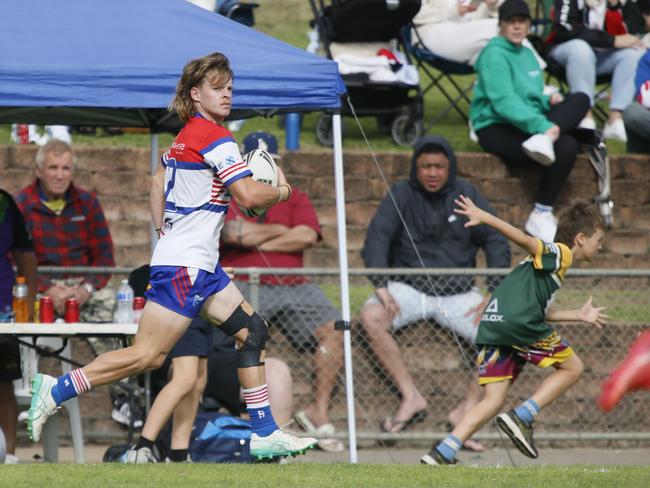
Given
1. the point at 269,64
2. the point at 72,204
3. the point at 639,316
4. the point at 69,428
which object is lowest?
the point at 69,428

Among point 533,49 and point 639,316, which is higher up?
point 533,49

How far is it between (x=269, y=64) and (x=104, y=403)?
3178 mm

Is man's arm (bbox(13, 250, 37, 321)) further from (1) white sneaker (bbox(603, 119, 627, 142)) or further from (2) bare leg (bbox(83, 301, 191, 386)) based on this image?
(1) white sneaker (bbox(603, 119, 627, 142))

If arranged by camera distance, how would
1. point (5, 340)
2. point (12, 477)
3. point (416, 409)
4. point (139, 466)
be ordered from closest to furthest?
point (12, 477) → point (139, 466) → point (5, 340) → point (416, 409)

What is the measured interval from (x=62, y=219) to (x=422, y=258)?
8.39 feet

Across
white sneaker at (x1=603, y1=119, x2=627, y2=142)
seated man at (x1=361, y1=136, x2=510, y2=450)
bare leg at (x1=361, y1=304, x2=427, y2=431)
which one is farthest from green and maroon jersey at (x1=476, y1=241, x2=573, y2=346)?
white sneaker at (x1=603, y1=119, x2=627, y2=142)

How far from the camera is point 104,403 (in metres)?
10.3

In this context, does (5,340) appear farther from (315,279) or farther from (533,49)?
(533,49)

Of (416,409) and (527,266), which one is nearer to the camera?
(527,266)

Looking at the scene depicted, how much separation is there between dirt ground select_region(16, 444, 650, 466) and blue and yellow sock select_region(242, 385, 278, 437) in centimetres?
189

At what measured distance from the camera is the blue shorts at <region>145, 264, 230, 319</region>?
289 inches

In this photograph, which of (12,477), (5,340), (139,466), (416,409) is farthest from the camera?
(416,409)

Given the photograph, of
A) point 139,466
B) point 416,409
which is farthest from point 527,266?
point 139,466

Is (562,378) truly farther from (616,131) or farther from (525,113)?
(616,131)
